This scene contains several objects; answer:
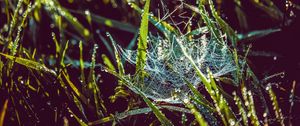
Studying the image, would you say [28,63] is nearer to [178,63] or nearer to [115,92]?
[115,92]

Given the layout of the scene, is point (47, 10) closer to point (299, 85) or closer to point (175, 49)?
point (175, 49)

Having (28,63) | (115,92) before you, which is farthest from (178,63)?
(28,63)

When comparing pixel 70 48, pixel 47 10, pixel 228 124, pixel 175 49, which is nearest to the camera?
pixel 228 124

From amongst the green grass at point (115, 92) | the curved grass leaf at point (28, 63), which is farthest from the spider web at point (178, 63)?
the curved grass leaf at point (28, 63)

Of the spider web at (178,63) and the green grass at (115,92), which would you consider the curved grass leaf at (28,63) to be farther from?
the spider web at (178,63)

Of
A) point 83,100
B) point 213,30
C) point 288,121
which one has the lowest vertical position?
point 288,121

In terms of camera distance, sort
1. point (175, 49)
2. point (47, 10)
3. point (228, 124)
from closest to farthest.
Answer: point (228, 124) < point (175, 49) < point (47, 10)

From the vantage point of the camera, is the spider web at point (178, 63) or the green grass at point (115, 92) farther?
the spider web at point (178, 63)

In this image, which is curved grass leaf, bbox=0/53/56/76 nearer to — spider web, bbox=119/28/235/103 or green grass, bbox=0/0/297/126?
green grass, bbox=0/0/297/126

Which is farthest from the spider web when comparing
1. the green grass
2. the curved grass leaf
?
the curved grass leaf

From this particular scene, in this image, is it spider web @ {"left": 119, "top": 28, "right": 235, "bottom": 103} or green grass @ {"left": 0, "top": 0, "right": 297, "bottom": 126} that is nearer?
green grass @ {"left": 0, "top": 0, "right": 297, "bottom": 126}

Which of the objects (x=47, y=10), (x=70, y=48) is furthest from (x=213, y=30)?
(x=47, y=10)
